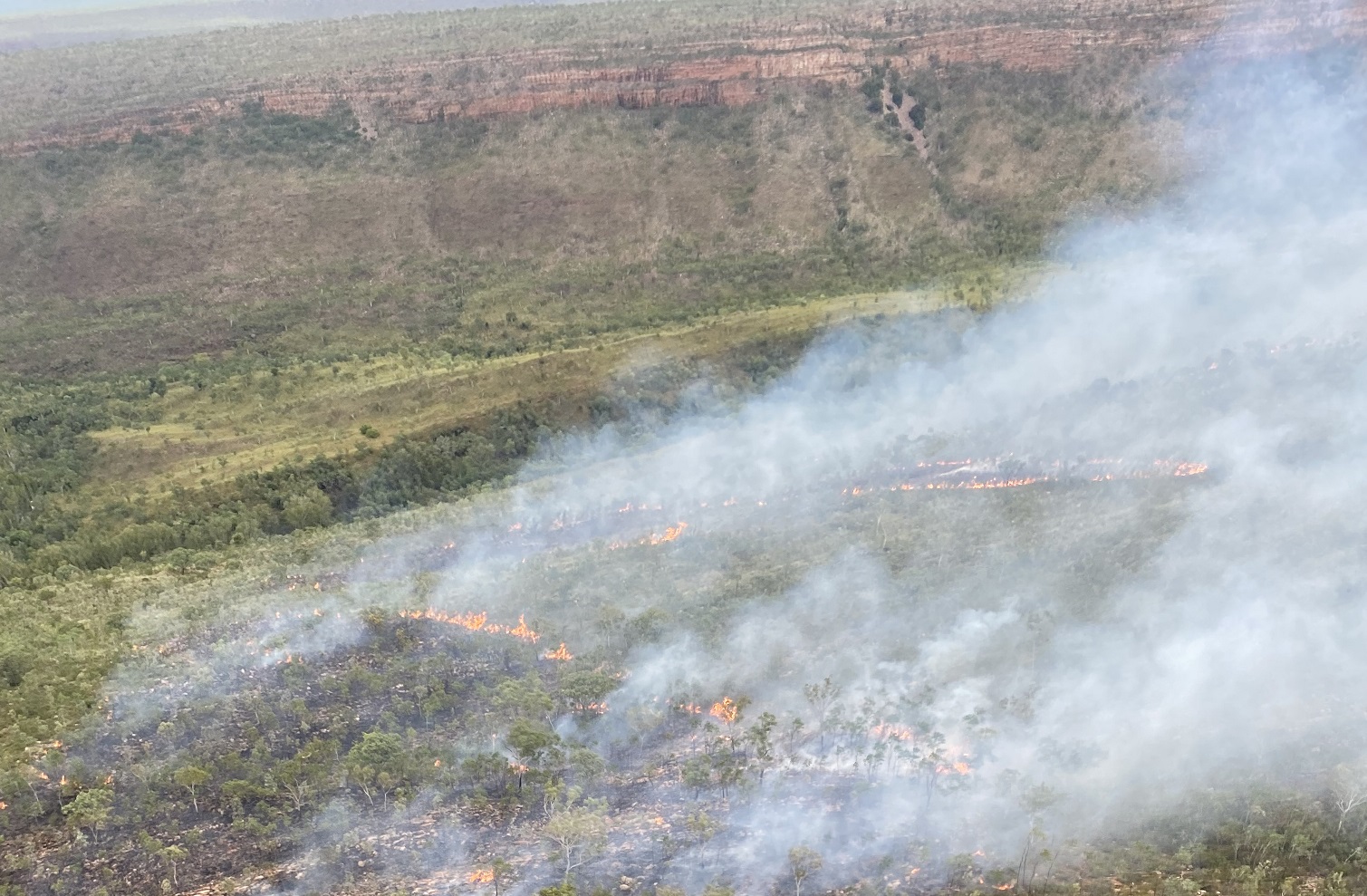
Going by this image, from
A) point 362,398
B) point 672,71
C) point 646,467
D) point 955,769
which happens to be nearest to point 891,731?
point 955,769

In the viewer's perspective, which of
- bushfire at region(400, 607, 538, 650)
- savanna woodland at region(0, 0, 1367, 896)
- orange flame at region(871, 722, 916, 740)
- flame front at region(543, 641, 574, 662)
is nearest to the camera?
savanna woodland at region(0, 0, 1367, 896)

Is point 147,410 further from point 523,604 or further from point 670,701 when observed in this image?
point 670,701

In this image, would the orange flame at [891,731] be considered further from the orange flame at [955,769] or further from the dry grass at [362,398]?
the dry grass at [362,398]

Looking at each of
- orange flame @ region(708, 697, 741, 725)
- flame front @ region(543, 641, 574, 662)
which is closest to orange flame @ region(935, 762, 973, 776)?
orange flame @ region(708, 697, 741, 725)

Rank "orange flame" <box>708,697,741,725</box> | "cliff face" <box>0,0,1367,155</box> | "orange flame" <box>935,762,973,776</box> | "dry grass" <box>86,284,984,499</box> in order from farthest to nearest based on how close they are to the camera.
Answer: "cliff face" <box>0,0,1367,155</box>, "dry grass" <box>86,284,984,499</box>, "orange flame" <box>708,697,741,725</box>, "orange flame" <box>935,762,973,776</box>

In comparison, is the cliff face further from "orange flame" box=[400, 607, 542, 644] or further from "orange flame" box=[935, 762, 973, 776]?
"orange flame" box=[935, 762, 973, 776]

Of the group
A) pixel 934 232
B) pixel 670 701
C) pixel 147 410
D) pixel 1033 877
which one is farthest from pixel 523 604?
pixel 934 232

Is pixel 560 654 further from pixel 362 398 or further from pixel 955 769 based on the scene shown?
pixel 362 398

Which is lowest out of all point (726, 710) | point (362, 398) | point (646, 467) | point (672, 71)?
point (726, 710)
